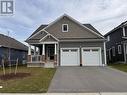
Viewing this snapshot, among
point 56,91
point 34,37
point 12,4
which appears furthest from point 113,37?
point 56,91

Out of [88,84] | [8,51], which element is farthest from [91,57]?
[88,84]

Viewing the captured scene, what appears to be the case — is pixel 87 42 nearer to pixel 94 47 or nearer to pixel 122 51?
pixel 94 47

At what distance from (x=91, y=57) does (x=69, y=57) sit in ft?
9.48

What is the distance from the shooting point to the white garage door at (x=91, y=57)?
28.3 metres

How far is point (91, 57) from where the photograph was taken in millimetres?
28438

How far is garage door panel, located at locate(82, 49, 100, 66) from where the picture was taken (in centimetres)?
2833

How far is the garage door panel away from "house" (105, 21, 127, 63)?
4.68 m

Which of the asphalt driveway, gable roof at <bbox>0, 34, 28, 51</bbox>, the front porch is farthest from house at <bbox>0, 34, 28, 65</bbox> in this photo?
the asphalt driveway

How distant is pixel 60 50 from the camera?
2878 centimetres

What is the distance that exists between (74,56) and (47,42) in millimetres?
4041

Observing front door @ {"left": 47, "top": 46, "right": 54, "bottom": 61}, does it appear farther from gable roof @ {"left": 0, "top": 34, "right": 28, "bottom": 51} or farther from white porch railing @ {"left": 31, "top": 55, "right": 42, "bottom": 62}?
gable roof @ {"left": 0, "top": 34, "right": 28, "bottom": 51}

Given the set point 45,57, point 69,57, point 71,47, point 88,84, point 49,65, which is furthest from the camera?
point 45,57

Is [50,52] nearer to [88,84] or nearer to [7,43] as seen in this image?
[7,43]

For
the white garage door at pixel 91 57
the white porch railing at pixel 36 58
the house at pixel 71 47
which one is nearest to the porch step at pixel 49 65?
the house at pixel 71 47
